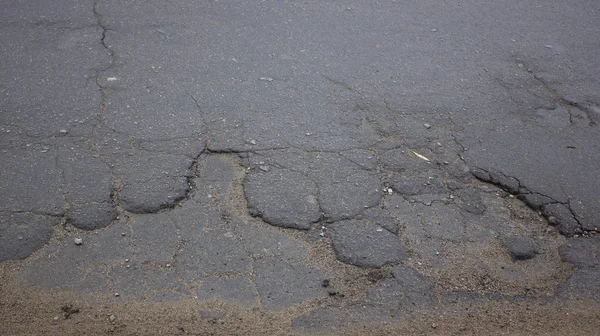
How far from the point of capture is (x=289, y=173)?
4285mm

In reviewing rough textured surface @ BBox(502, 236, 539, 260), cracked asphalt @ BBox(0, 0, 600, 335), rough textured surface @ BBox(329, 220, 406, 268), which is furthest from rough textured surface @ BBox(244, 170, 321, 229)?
rough textured surface @ BBox(502, 236, 539, 260)

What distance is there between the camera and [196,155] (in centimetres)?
435

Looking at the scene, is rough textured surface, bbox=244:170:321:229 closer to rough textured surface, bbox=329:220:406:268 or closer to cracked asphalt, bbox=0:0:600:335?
cracked asphalt, bbox=0:0:600:335

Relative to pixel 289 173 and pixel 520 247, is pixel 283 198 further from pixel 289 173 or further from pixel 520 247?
pixel 520 247

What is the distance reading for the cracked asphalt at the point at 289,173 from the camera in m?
3.50

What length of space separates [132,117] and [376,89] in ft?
6.88

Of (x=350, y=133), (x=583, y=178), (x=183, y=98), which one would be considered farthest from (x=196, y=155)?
(x=583, y=178)

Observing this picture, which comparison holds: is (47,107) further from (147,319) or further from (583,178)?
(583,178)

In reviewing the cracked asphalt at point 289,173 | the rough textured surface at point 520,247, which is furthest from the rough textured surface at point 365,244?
the rough textured surface at point 520,247

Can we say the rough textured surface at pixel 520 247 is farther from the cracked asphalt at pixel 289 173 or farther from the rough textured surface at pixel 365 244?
the rough textured surface at pixel 365 244

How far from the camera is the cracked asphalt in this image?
3500mm

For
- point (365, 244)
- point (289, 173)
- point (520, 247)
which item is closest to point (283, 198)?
point (289, 173)

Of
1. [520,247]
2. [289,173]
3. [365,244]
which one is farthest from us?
[289,173]

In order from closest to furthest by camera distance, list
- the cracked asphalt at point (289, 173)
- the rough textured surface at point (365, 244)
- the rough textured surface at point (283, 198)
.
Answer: the cracked asphalt at point (289, 173) → the rough textured surface at point (365, 244) → the rough textured surface at point (283, 198)
